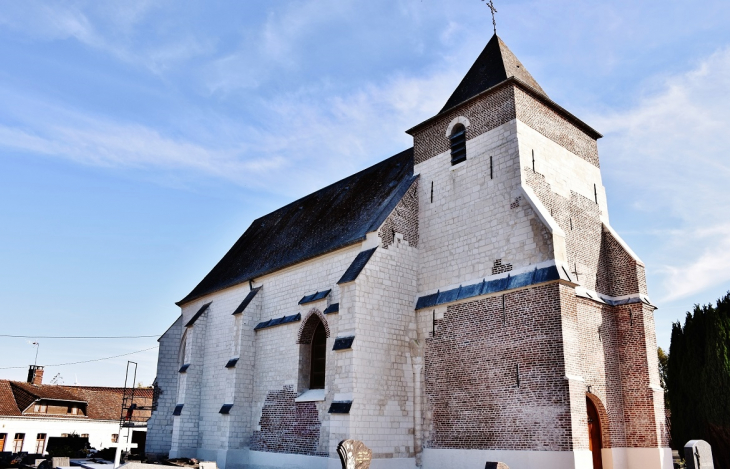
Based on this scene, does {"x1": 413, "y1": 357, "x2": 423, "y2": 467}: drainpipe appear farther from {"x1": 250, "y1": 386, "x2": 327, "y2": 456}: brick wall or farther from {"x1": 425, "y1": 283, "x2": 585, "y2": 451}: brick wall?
{"x1": 250, "y1": 386, "x2": 327, "y2": 456}: brick wall

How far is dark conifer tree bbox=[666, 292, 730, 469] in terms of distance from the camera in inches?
568

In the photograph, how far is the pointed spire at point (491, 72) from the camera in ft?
54.1

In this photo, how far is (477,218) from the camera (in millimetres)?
15211

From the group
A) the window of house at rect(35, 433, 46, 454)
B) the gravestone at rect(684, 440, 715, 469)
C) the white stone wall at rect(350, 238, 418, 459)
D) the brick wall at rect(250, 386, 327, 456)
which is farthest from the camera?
the window of house at rect(35, 433, 46, 454)

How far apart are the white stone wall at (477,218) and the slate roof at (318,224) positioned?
1315 mm

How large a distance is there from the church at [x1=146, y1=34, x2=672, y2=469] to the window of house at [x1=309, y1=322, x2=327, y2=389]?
49 mm

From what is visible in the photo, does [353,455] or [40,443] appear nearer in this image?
[353,455]

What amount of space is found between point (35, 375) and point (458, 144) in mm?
36366

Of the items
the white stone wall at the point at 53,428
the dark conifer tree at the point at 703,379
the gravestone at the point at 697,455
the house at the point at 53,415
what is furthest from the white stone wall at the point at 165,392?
the gravestone at the point at 697,455

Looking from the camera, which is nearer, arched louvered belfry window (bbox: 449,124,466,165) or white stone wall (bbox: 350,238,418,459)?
white stone wall (bbox: 350,238,418,459)

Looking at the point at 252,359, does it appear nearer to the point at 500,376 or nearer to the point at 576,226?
the point at 500,376

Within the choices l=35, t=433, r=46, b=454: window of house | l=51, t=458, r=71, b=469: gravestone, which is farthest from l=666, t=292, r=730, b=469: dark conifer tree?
l=35, t=433, r=46, b=454: window of house

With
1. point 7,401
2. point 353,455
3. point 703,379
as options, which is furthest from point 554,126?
point 7,401

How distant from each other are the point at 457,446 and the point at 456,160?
25.1 feet
